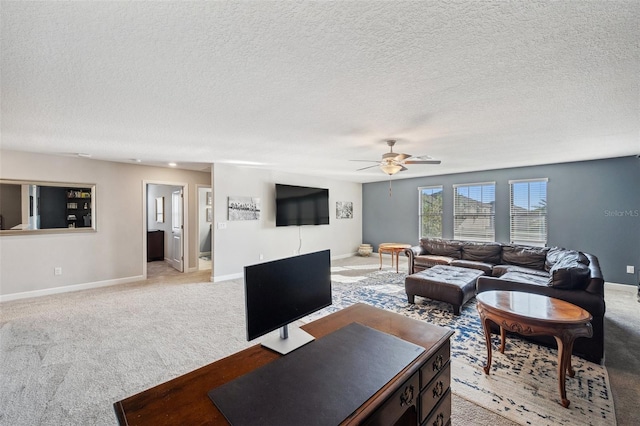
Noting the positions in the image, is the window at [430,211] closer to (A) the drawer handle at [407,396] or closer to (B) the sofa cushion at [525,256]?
(B) the sofa cushion at [525,256]

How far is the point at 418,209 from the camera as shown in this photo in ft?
23.9

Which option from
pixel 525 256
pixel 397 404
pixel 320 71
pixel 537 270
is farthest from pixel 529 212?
pixel 397 404

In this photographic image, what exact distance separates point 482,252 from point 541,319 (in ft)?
11.4

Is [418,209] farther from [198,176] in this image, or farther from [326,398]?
[326,398]

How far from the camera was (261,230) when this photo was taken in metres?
6.18

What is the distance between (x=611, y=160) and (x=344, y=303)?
538 centimetres

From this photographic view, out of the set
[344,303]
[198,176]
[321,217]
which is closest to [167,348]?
[344,303]

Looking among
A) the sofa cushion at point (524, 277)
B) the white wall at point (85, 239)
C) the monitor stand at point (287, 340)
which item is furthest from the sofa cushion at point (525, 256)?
the white wall at point (85, 239)

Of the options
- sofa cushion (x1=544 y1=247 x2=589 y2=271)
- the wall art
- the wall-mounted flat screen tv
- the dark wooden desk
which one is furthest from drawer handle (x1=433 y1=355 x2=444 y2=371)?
the wall-mounted flat screen tv

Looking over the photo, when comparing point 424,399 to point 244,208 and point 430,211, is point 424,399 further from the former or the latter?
point 430,211

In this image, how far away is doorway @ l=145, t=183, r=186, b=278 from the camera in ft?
20.4

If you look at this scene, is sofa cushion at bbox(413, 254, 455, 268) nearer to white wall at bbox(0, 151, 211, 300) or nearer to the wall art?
the wall art

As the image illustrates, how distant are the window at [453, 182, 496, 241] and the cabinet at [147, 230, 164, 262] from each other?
778 centimetres

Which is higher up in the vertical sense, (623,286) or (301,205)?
(301,205)
